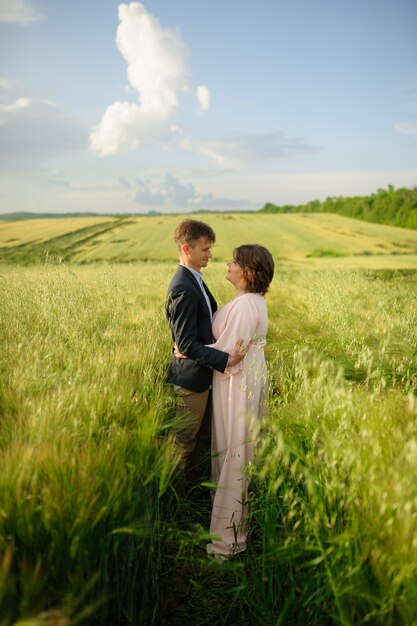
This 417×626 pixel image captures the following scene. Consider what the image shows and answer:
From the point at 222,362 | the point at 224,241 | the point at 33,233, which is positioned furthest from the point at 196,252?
the point at 33,233

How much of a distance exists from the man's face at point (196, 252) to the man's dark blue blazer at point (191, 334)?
8 cm

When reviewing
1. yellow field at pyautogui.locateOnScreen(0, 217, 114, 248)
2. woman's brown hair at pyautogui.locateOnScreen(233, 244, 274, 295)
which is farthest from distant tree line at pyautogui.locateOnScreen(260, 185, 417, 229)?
woman's brown hair at pyautogui.locateOnScreen(233, 244, 274, 295)

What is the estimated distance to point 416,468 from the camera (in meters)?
1.69

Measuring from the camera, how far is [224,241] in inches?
1532

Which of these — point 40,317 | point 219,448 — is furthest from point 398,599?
point 40,317

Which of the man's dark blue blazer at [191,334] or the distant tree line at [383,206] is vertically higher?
the distant tree line at [383,206]

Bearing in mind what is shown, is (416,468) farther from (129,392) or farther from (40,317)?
(40,317)

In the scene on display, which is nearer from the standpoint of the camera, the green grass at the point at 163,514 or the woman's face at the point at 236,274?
the green grass at the point at 163,514

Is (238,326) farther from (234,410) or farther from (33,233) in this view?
(33,233)

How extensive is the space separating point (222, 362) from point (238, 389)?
0.92ft

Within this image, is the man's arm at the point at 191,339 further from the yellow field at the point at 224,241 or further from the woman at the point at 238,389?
the yellow field at the point at 224,241

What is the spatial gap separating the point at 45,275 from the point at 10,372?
325 centimetres

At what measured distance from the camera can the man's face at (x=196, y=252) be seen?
10.2 feet

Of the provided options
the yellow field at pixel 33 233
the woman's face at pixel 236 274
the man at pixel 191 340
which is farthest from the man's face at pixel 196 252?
the yellow field at pixel 33 233
